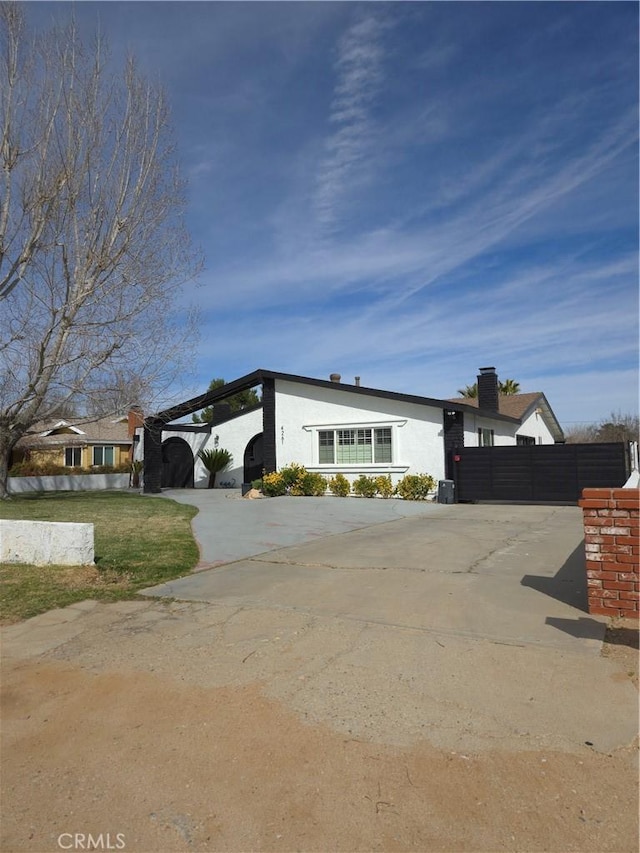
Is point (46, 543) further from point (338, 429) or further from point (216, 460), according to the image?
point (216, 460)

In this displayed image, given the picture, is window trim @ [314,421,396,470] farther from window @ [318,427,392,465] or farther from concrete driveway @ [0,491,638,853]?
concrete driveway @ [0,491,638,853]

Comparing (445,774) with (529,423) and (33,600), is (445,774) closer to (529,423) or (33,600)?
(33,600)

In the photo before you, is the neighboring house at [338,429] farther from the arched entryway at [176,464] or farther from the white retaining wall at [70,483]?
the white retaining wall at [70,483]

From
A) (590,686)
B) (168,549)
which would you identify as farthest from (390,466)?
(590,686)

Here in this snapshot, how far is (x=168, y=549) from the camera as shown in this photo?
9.67 meters

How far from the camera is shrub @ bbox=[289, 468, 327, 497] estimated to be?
2103 cm

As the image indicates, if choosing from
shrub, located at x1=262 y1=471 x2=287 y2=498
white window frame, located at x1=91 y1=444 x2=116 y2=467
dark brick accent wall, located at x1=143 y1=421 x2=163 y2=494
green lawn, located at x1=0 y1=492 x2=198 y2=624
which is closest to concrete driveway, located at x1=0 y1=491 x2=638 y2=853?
green lawn, located at x1=0 y1=492 x2=198 y2=624

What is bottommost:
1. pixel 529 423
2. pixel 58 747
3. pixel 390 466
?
pixel 58 747

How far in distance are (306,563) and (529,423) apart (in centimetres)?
2287

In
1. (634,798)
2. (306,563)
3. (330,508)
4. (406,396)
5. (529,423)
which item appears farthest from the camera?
(529,423)

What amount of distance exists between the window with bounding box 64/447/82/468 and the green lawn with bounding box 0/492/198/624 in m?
23.4

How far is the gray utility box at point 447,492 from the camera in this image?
61.2 feet

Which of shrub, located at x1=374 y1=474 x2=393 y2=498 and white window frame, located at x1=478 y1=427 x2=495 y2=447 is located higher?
white window frame, located at x1=478 y1=427 x2=495 y2=447

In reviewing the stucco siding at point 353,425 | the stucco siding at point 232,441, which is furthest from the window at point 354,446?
the stucco siding at point 232,441
